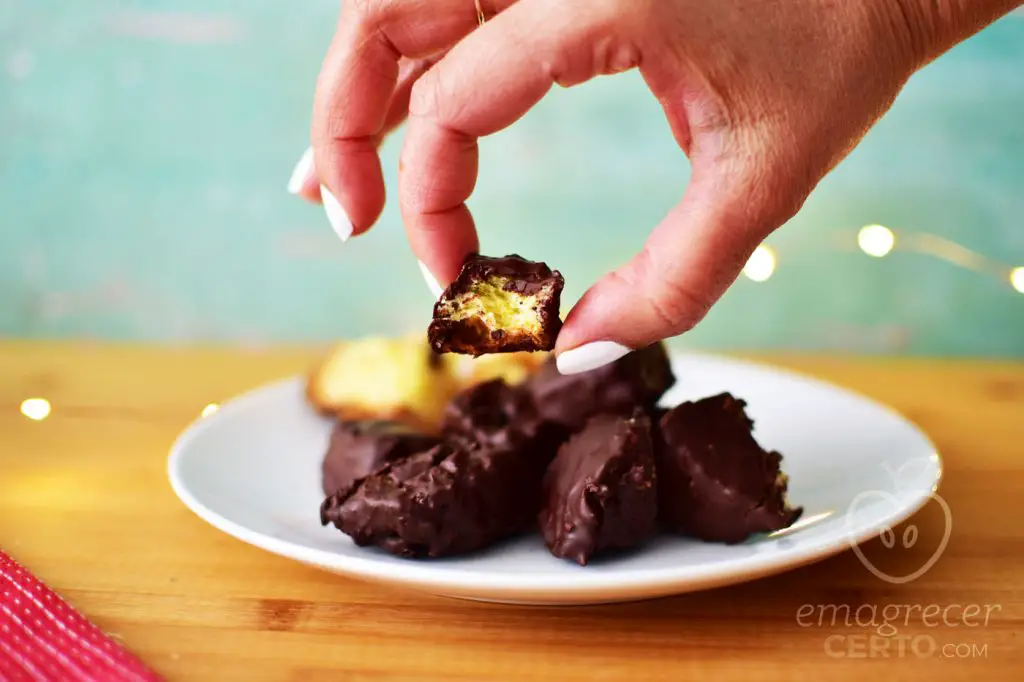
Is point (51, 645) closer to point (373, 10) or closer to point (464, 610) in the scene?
point (464, 610)

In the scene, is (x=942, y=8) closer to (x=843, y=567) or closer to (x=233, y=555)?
(x=843, y=567)

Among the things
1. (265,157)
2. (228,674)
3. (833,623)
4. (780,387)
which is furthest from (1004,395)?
(265,157)

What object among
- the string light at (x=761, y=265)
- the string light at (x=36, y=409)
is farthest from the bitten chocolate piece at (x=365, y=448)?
the string light at (x=761, y=265)

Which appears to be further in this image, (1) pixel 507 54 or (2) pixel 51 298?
(2) pixel 51 298

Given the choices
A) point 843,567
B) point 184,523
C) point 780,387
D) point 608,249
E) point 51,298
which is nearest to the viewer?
point 843,567

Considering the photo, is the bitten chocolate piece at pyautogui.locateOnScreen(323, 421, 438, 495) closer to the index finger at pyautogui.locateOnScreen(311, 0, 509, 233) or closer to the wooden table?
the wooden table

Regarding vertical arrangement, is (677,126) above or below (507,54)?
below

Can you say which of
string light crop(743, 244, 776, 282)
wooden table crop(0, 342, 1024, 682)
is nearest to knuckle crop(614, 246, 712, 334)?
wooden table crop(0, 342, 1024, 682)
